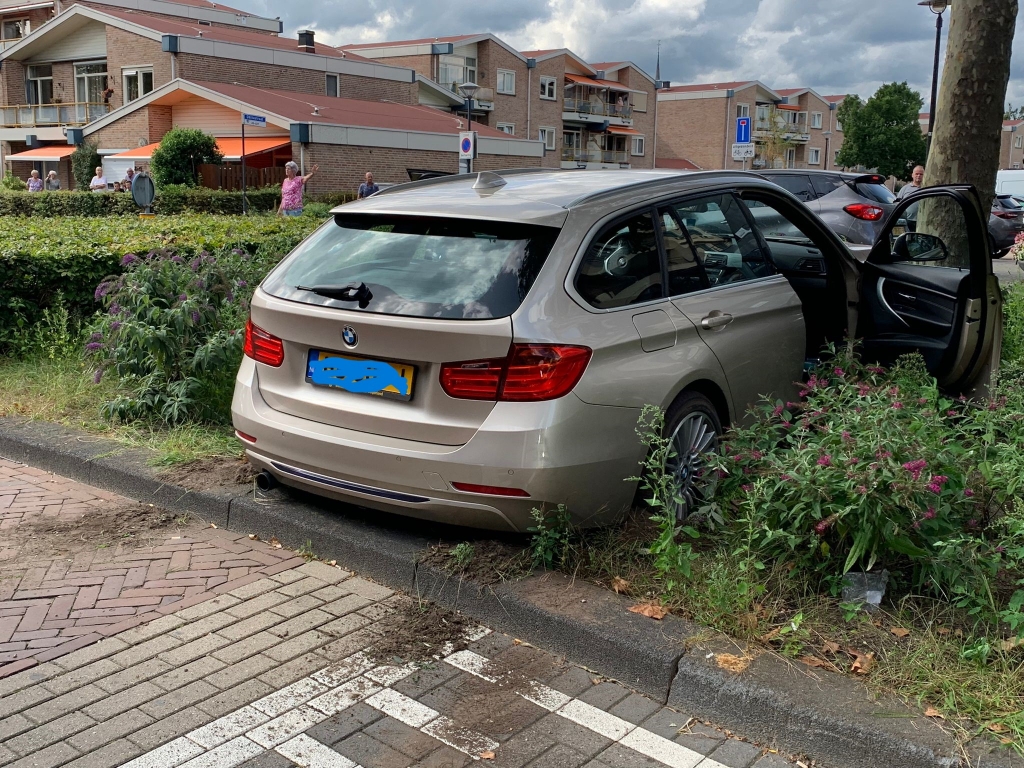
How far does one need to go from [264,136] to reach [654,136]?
48011 millimetres

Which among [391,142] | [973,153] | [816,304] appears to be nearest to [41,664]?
[816,304]

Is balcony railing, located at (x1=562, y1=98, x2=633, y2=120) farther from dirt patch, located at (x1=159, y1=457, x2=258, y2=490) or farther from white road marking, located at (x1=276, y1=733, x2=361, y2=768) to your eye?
white road marking, located at (x1=276, y1=733, x2=361, y2=768)

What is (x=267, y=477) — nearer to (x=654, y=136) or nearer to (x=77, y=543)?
(x=77, y=543)

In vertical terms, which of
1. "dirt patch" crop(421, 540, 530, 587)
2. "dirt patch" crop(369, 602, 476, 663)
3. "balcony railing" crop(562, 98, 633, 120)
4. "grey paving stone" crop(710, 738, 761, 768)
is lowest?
"grey paving stone" crop(710, 738, 761, 768)

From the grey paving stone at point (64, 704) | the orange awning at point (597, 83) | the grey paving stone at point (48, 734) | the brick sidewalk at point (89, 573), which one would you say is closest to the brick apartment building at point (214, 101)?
the orange awning at point (597, 83)

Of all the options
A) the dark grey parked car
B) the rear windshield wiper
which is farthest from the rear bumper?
the dark grey parked car

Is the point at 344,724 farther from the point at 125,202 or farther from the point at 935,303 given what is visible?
the point at 125,202

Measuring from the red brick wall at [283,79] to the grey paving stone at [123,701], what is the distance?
43804mm

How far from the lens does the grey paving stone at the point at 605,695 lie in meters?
3.49

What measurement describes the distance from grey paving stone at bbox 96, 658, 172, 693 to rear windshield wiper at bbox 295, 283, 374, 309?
5.11 ft

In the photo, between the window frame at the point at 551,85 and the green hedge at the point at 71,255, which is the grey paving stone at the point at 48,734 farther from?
the window frame at the point at 551,85

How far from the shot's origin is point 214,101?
40.6 m

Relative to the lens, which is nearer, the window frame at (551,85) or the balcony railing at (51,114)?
the balcony railing at (51,114)

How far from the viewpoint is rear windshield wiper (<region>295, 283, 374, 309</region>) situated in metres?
4.26
